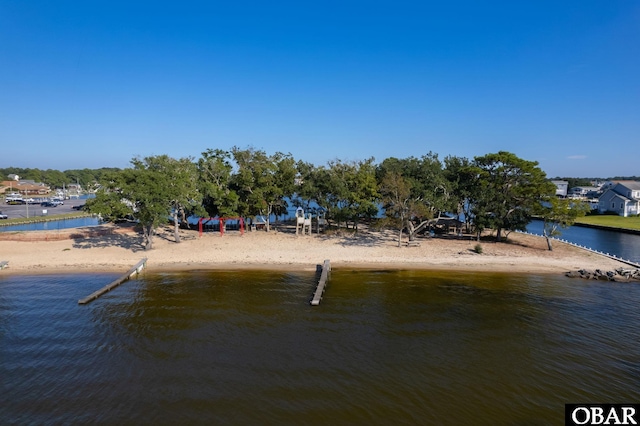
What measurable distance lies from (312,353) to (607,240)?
161 feet

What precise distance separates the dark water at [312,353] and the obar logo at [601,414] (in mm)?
327

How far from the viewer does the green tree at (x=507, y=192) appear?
36500 millimetres

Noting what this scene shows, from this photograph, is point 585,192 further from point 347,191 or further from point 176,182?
point 176,182

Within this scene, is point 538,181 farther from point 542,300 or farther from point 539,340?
point 539,340

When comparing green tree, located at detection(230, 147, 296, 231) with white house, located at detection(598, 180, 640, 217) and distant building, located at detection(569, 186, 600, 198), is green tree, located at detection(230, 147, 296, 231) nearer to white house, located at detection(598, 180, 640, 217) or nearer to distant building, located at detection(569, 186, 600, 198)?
white house, located at detection(598, 180, 640, 217)

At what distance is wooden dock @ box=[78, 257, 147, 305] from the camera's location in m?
22.8

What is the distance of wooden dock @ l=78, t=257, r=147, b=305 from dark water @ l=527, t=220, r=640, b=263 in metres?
45.5

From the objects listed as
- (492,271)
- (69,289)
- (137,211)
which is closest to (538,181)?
(492,271)

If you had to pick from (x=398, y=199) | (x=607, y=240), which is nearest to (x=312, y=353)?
(x=398, y=199)

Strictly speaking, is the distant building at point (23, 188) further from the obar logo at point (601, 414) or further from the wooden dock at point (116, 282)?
the obar logo at point (601, 414)

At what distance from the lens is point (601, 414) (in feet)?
42.7

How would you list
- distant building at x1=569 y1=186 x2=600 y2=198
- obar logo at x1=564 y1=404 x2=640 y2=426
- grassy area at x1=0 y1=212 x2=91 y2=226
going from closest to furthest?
obar logo at x1=564 y1=404 x2=640 y2=426 < grassy area at x1=0 y1=212 x2=91 y2=226 < distant building at x1=569 y1=186 x2=600 y2=198

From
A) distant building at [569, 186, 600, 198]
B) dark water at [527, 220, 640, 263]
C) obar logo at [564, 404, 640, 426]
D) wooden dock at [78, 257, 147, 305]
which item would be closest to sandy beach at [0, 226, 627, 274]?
wooden dock at [78, 257, 147, 305]

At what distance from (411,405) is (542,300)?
1530 centimetres
